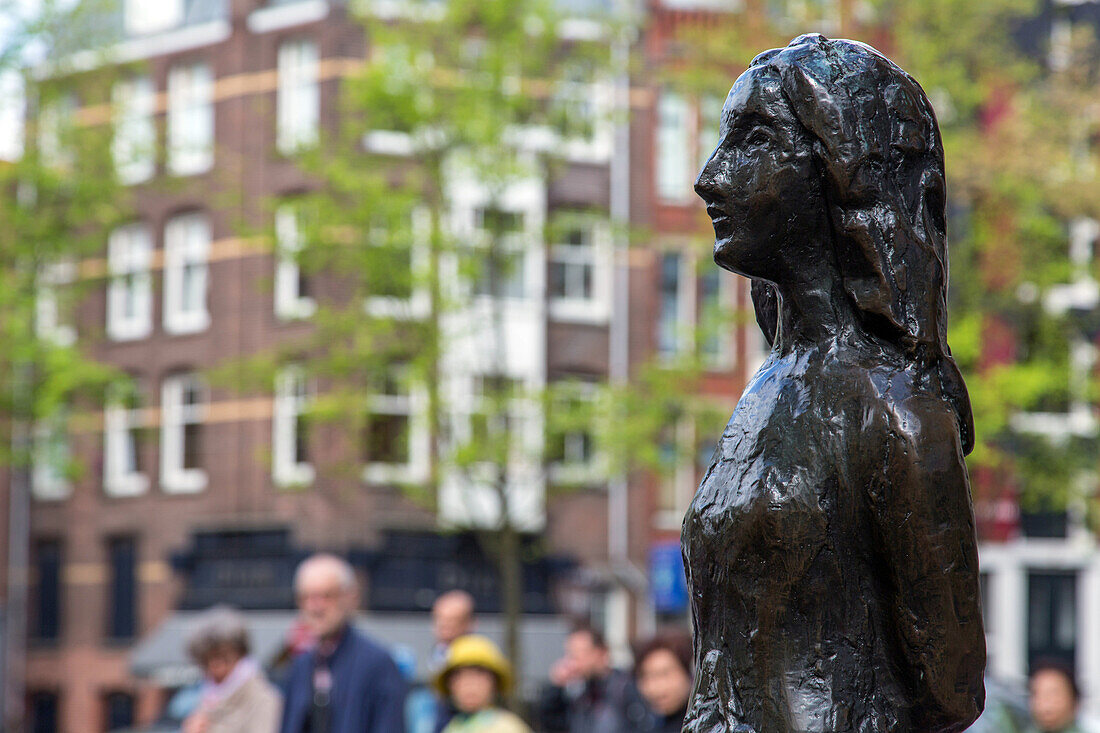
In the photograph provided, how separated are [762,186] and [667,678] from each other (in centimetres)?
388

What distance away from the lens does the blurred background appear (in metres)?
20.6

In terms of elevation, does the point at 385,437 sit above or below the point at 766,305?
below

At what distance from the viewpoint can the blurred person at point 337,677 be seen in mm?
6277

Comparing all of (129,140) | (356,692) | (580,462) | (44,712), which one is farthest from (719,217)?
(44,712)

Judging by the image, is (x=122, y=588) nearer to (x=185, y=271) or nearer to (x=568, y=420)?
(x=185, y=271)

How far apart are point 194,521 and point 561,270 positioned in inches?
319

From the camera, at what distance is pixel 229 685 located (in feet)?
23.2

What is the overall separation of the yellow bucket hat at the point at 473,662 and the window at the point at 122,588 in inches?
1074

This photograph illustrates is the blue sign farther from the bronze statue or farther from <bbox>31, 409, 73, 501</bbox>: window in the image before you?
the bronze statue

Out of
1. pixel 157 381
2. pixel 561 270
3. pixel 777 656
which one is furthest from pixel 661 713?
pixel 157 381

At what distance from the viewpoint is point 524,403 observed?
21594mm

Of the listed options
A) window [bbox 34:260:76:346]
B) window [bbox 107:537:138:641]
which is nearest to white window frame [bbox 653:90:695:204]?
window [bbox 107:537:138:641]

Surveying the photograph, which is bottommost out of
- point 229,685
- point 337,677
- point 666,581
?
point 666,581

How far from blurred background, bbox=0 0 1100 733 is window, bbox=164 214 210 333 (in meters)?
0.10
